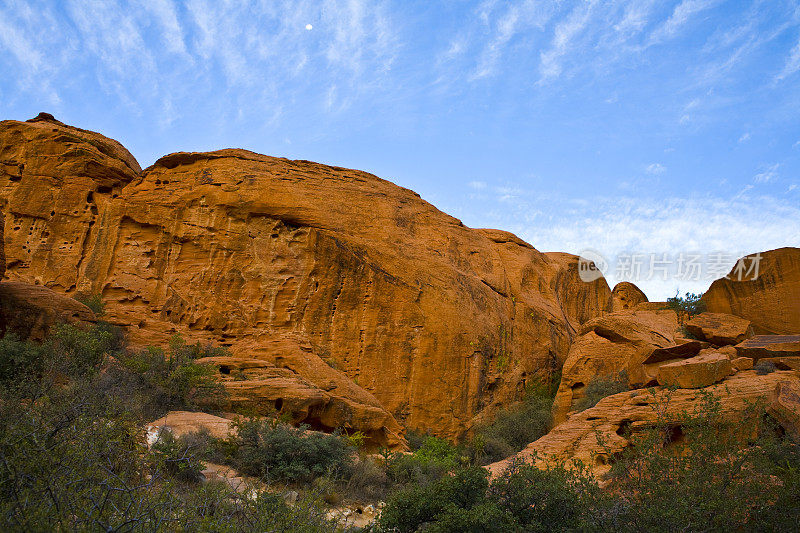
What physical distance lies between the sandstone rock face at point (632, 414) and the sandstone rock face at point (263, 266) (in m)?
7.82

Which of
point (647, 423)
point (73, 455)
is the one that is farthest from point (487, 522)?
point (647, 423)

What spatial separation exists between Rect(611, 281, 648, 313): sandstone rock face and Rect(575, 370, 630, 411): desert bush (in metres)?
16.7

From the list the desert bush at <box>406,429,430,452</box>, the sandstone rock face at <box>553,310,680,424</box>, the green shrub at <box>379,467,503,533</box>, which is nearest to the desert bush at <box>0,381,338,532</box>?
the green shrub at <box>379,467,503,533</box>

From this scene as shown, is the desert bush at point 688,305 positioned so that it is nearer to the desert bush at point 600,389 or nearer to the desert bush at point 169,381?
the desert bush at point 600,389

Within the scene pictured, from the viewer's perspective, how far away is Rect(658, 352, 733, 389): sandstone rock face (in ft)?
40.4

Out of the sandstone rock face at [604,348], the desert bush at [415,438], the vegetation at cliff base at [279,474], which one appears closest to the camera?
the vegetation at cliff base at [279,474]

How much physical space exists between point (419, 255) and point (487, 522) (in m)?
16.1

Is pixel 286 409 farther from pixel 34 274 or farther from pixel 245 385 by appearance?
pixel 34 274

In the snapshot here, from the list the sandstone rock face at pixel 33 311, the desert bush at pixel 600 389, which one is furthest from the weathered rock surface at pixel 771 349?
the sandstone rock face at pixel 33 311

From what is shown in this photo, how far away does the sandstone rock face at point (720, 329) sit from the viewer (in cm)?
1805

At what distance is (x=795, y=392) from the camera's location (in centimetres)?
1095

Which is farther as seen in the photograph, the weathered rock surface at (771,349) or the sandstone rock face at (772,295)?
the sandstone rock face at (772,295)

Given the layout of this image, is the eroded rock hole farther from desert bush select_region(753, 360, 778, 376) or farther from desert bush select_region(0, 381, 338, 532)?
desert bush select_region(0, 381, 338, 532)

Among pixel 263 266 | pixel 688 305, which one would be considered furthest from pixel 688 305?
pixel 263 266
